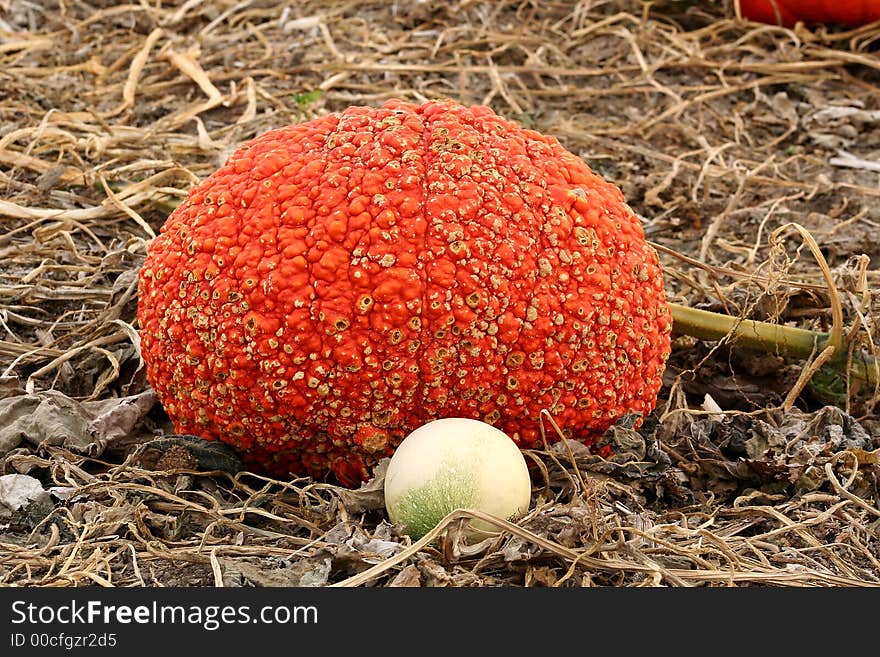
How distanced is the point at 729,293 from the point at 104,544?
2.39m

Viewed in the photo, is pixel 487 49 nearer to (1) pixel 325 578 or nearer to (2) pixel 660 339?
(2) pixel 660 339

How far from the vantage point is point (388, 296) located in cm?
298

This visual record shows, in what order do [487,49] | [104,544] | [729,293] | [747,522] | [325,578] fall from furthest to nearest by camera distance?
[487,49]
[729,293]
[747,522]
[104,544]
[325,578]

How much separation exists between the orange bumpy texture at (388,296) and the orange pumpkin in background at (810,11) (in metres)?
3.85

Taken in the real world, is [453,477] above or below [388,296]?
below

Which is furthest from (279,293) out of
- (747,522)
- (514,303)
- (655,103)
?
(655,103)

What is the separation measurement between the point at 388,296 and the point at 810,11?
14.8 ft

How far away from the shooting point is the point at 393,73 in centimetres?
631

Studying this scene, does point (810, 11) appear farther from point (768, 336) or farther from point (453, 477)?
point (453, 477)

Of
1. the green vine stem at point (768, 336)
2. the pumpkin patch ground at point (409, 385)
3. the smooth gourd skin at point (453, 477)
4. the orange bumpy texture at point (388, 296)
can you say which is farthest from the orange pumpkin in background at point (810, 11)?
the smooth gourd skin at point (453, 477)

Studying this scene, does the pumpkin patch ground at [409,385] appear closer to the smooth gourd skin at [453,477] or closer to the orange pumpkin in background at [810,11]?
the smooth gourd skin at [453,477]

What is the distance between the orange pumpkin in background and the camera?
6.49 m

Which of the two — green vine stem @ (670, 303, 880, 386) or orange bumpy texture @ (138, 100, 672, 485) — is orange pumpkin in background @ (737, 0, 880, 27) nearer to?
green vine stem @ (670, 303, 880, 386)

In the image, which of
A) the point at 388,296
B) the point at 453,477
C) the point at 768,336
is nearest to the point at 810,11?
the point at 768,336
